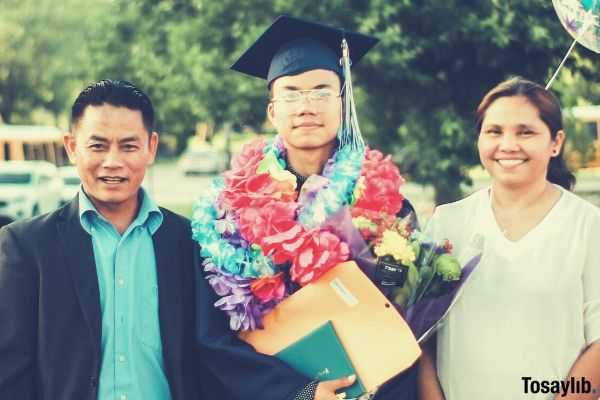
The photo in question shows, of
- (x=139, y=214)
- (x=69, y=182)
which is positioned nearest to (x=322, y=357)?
(x=139, y=214)

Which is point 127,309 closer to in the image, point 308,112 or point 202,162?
point 308,112

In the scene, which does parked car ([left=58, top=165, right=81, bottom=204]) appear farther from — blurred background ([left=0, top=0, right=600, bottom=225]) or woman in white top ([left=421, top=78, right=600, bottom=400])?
woman in white top ([left=421, top=78, right=600, bottom=400])

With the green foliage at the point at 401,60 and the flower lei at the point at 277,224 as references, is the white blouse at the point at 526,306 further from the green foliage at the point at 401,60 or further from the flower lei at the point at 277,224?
the green foliage at the point at 401,60

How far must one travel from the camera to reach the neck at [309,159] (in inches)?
115

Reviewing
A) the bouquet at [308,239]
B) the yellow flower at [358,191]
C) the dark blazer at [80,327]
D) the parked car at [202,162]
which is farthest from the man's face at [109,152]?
the parked car at [202,162]

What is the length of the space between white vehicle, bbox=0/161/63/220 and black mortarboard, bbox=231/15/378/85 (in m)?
10.9

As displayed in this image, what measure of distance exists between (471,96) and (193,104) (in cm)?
419

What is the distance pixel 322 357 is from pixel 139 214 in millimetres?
844

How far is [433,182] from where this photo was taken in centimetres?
884

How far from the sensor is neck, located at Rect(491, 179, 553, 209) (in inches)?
107

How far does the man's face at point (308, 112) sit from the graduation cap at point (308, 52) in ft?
0.13

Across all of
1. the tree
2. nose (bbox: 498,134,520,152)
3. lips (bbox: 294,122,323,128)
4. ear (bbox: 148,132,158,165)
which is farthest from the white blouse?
the tree

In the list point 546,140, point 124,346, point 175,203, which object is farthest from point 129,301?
point 175,203

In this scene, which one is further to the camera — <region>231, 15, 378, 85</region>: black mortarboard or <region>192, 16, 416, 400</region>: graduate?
<region>231, 15, 378, 85</region>: black mortarboard
